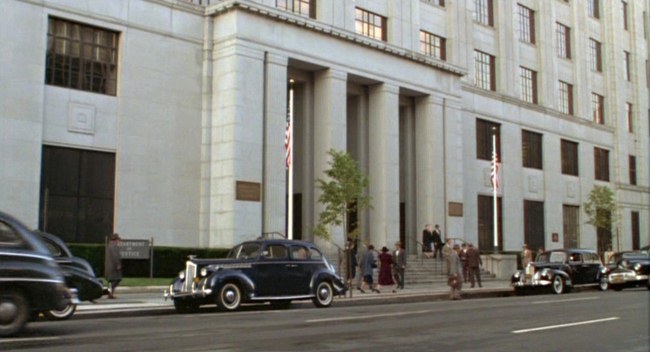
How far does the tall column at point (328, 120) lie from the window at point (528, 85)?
61.4 ft

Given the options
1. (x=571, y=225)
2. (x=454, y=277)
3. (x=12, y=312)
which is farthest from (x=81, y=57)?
(x=571, y=225)

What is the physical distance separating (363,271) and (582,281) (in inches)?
342

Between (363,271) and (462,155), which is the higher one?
(462,155)

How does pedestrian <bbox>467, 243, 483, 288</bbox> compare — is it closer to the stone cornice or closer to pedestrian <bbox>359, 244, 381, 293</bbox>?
pedestrian <bbox>359, 244, 381, 293</bbox>

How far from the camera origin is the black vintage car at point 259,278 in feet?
59.9

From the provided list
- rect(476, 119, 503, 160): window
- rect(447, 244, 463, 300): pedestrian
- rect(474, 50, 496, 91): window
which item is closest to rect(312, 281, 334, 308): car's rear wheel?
rect(447, 244, 463, 300): pedestrian

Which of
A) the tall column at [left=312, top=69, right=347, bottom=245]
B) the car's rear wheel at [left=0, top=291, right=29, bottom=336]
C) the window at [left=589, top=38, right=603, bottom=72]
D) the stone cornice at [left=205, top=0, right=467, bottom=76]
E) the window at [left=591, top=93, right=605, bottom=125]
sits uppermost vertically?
the window at [left=589, top=38, right=603, bottom=72]

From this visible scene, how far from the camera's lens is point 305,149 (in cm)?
3531

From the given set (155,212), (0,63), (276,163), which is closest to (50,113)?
(0,63)

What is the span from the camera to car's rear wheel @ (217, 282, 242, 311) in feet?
59.9

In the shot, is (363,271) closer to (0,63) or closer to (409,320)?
(409,320)

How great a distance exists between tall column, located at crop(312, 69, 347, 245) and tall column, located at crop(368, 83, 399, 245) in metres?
2.74

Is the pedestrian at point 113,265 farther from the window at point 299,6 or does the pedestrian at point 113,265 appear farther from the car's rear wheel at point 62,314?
the window at point 299,6

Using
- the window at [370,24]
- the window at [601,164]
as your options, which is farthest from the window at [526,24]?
the window at [370,24]
